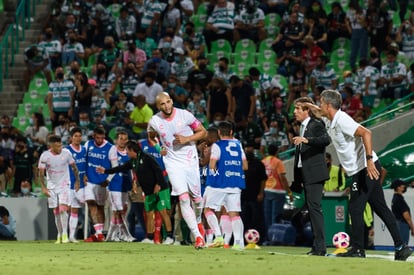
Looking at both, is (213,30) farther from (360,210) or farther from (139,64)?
(360,210)

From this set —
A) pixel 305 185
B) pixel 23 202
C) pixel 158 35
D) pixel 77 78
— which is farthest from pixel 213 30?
pixel 305 185

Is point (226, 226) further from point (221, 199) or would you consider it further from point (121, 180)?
point (121, 180)

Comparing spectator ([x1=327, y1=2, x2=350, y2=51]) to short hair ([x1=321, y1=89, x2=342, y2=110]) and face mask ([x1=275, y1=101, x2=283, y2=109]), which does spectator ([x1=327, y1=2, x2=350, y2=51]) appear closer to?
face mask ([x1=275, y1=101, x2=283, y2=109])

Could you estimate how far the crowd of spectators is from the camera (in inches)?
1053

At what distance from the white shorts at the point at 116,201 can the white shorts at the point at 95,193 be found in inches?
10.8

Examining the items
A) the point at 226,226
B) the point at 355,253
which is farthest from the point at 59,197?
the point at 355,253

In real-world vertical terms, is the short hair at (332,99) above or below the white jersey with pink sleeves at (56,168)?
above

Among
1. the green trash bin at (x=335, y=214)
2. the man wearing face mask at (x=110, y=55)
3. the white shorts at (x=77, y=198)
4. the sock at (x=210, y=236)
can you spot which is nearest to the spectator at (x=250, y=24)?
the man wearing face mask at (x=110, y=55)

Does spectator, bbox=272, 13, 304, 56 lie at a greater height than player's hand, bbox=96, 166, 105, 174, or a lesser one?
greater

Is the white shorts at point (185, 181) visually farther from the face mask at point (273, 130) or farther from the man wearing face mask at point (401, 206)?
the face mask at point (273, 130)

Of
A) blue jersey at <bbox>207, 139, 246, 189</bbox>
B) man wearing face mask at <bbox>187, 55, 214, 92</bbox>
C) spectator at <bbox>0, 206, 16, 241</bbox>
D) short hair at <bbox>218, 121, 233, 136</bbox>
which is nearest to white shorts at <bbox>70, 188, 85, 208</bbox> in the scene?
spectator at <bbox>0, 206, 16, 241</bbox>

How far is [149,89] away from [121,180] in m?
5.49

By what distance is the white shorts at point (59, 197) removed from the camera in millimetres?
22156

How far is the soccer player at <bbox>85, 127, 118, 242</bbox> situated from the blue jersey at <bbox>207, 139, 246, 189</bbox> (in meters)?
4.08
